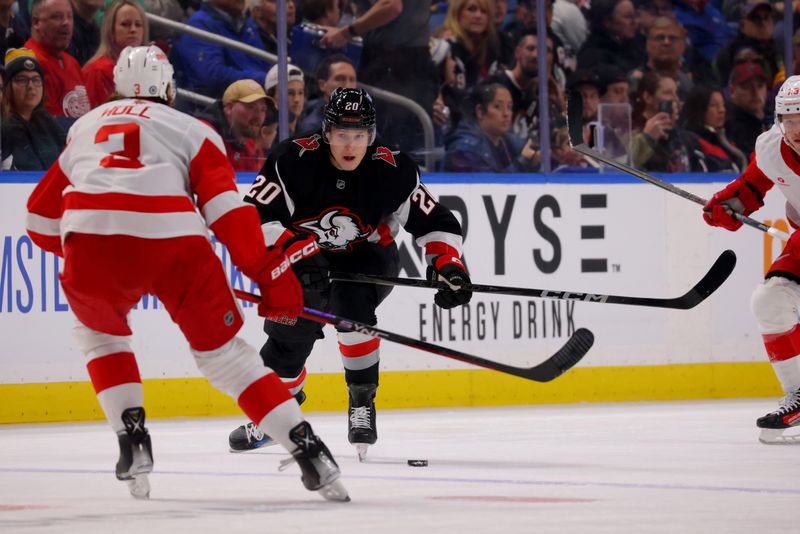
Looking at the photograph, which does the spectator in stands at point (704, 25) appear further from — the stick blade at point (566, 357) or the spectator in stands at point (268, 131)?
the stick blade at point (566, 357)

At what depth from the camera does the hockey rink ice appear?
304 centimetres

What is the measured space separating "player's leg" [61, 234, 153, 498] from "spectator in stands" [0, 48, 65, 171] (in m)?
2.96

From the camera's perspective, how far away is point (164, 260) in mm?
3312

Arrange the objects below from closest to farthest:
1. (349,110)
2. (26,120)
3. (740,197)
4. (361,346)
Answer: (349,110)
(361,346)
(740,197)
(26,120)

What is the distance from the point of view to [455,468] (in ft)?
14.1

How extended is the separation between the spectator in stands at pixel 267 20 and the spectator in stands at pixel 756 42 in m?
2.46

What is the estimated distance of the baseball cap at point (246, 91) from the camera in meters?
6.64

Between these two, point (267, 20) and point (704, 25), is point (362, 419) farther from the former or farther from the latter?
point (704, 25)

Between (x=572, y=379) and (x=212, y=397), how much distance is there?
1739 mm

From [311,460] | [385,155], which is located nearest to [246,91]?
[385,155]

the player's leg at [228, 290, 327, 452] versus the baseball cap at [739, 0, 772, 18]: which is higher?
the baseball cap at [739, 0, 772, 18]

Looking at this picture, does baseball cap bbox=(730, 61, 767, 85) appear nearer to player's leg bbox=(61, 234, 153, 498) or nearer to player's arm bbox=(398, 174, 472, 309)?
player's arm bbox=(398, 174, 472, 309)

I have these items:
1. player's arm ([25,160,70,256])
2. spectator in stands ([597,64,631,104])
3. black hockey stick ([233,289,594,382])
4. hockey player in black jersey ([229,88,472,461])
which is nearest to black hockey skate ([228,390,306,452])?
hockey player in black jersey ([229,88,472,461])

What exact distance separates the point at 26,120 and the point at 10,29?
1.29 ft
